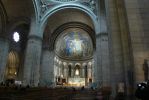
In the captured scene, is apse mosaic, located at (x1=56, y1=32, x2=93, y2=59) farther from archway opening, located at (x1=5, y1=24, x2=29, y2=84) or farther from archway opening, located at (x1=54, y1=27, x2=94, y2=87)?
archway opening, located at (x1=5, y1=24, x2=29, y2=84)

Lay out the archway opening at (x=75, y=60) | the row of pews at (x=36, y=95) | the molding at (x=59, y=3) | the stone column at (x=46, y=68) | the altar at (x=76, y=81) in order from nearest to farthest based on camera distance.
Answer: the row of pews at (x=36, y=95)
the molding at (x=59, y=3)
the stone column at (x=46, y=68)
the archway opening at (x=75, y=60)
the altar at (x=76, y=81)

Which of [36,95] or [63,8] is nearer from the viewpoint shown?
[36,95]

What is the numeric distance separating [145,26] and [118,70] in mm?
2287

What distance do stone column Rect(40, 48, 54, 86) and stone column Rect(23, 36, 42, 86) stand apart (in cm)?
592

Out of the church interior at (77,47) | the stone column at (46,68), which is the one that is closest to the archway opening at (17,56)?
the church interior at (77,47)

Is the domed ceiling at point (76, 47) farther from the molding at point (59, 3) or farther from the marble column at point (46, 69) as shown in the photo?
the molding at point (59, 3)

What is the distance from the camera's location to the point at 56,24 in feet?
86.8

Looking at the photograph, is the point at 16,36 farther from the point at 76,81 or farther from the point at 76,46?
the point at 76,81

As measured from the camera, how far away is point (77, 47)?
119ft

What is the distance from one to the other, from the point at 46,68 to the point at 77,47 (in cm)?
1250

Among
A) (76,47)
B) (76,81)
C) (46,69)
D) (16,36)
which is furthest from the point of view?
(76,47)

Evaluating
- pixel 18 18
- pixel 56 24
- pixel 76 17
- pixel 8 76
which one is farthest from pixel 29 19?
pixel 8 76

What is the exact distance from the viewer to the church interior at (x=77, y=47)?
7.09 metres

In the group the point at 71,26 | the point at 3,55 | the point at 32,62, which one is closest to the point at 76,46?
the point at 71,26
